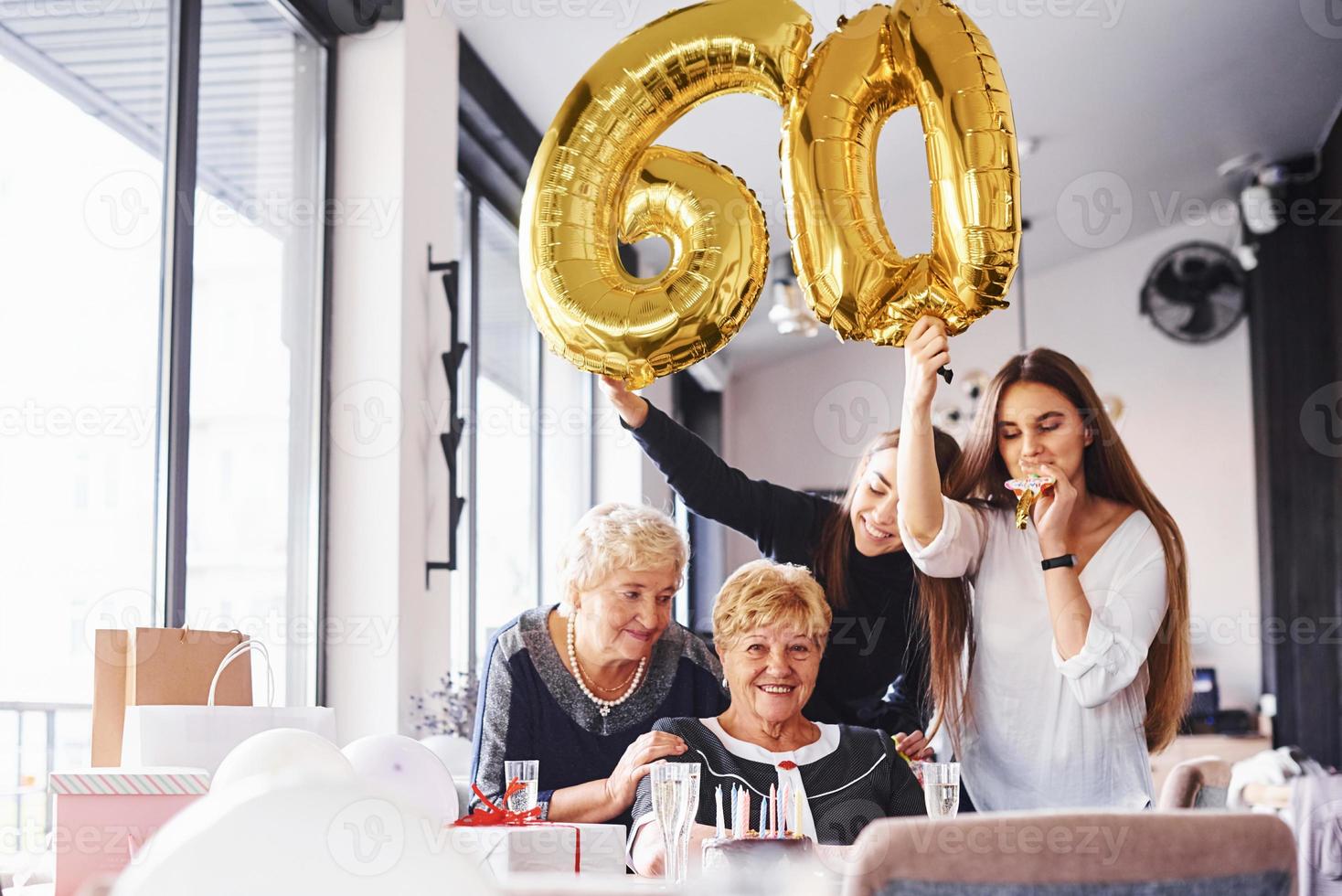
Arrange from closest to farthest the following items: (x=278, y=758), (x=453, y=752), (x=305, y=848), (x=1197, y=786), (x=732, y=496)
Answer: (x=305, y=848)
(x=278, y=758)
(x=732, y=496)
(x=1197, y=786)
(x=453, y=752)

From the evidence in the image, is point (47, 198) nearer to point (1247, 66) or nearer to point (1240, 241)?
point (1247, 66)

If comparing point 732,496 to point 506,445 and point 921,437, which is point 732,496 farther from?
point 506,445

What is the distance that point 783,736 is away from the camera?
1880 millimetres

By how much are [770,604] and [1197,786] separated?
147 cm

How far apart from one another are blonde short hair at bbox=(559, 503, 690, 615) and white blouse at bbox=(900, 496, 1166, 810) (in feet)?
1.18

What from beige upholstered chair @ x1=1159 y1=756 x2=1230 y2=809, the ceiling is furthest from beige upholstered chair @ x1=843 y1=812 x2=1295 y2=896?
the ceiling

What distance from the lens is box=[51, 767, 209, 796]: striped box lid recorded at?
151 cm

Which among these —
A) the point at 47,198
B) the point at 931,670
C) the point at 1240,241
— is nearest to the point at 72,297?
the point at 47,198

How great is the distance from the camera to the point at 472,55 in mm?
4043

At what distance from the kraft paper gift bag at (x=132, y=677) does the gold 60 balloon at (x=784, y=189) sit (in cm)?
76

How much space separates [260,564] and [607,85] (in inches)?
68.0

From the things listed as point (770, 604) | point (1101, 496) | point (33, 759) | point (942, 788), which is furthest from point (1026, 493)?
point (33, 759)

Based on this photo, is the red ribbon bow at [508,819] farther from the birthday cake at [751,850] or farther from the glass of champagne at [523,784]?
the birthday cake at [751,850]

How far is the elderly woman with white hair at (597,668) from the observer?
205 centimetres
